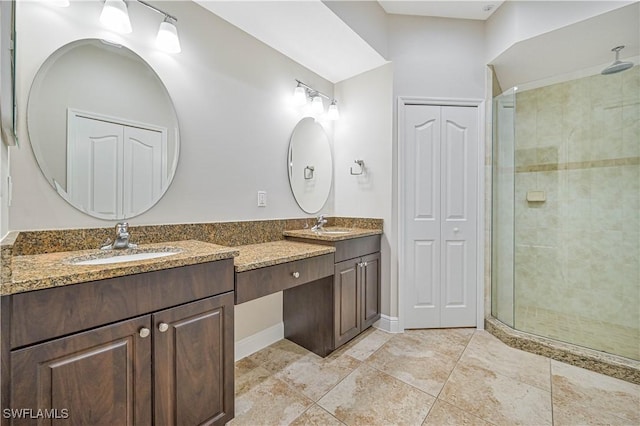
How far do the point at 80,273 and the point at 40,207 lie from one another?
2.13ft

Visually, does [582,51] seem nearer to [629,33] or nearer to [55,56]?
[629,33]

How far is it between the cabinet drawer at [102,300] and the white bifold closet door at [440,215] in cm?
183

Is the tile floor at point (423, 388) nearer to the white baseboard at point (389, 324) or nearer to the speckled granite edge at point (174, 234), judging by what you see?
the white baseboard at point (389, 324)

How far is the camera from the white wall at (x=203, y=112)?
1.22m

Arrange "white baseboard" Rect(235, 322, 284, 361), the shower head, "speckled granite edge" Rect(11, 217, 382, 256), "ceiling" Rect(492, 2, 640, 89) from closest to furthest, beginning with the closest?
"speckled granite edge" Rect(11, 217, 382, 256), "ceiling" Rect(492, 2, 640, 89), "white baseboard" Rect(235, 322, 284, 361), the shower head

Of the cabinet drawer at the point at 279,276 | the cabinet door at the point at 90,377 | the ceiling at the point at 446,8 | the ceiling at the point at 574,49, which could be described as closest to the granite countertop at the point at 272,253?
the cabinet drawer at the point at 279,276

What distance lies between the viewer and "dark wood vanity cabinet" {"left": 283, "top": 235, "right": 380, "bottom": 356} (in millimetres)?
1989

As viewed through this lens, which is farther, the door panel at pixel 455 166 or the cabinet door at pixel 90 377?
the door panel at pixel 455 166

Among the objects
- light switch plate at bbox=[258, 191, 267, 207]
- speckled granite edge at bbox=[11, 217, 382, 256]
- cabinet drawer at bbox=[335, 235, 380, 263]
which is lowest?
cabinet drawer at bbox=[335, 235, 380, 263]

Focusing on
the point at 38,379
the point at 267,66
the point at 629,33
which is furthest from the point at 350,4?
the point at 38,379

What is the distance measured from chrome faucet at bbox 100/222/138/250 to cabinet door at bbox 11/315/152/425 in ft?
1.65


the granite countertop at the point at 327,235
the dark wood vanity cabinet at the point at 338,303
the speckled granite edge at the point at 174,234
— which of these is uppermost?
the speckled granite edge at the point at 174,234

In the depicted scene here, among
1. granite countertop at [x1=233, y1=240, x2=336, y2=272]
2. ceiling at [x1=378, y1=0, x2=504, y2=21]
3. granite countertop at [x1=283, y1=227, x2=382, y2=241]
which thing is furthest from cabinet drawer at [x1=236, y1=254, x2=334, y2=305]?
ceiling at [x1=378, y1=0, x2=504, y2=21]

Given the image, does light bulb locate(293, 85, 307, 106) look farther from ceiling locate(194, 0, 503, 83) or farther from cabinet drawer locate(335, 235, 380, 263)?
cabinet drawer locate(335, 235, 380, 263)
